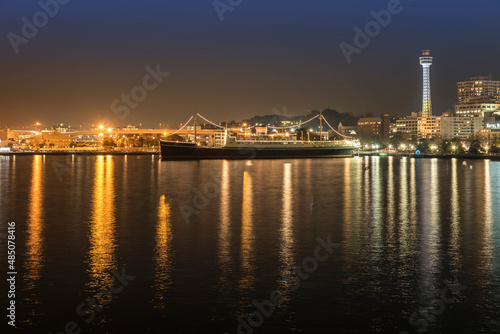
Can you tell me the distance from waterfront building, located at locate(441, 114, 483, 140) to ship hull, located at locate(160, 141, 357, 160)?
2479 inches

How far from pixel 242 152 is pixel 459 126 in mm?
85179

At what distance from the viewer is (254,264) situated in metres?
10.7

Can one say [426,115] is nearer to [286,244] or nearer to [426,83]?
[426,83]

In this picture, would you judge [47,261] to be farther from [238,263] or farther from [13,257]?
[238,263]

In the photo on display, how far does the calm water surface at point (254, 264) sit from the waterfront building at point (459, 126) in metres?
133

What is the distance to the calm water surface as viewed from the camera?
7836 mm

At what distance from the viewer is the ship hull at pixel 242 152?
77.4 m

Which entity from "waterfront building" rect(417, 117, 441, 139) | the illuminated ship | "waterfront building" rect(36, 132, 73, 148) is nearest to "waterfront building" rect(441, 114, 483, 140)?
"waterfront building" rect(417, 117, 441, 139)

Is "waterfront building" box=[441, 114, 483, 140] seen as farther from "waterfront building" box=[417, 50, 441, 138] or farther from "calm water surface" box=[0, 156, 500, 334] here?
"calm water surface" box=[0, 156, 500, 334]

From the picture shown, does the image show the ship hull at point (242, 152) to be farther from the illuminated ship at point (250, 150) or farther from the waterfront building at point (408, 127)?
the waterfront building at point (408, 127)

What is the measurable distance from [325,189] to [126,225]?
47.1 feet

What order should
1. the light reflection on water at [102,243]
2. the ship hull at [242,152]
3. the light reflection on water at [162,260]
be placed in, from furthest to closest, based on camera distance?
the ship hull at [242,152] < the light reflection on water at [102,243] < the light reflection on water at [162,260]

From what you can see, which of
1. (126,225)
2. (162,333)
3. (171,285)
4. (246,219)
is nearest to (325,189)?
(246,219)

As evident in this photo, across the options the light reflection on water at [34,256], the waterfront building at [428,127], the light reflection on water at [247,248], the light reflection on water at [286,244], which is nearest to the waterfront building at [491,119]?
the waterfront building at [428,127]
